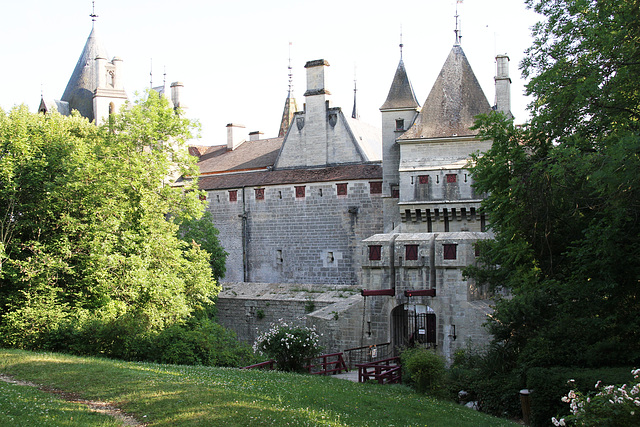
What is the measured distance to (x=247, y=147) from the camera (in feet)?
136

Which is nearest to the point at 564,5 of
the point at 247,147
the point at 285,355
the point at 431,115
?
the point at 285,355

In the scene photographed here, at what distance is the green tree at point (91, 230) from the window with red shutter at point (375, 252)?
5.68 m

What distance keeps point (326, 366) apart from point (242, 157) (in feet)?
→ 74.6

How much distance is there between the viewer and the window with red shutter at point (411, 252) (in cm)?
2025

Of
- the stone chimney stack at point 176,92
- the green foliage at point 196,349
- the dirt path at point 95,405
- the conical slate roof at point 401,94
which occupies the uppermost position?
the stone chimney stack at point 176,92

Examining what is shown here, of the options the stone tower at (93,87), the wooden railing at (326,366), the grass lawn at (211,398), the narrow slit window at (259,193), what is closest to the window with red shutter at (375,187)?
the narrow slit window at (259,193)

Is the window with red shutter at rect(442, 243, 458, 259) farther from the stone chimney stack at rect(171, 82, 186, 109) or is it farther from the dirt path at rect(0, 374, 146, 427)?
the stone chimney stack at rect(171, 82, 186, 109)

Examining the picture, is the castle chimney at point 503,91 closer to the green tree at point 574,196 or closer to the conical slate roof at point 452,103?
the conical slate roof at point 452,103

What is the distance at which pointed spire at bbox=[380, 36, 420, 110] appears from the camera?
2972cm

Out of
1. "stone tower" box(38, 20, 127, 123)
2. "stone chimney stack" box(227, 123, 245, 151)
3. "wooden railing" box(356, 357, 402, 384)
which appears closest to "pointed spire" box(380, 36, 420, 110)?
"stone chimney stack" box(227, 123, 245, 151)

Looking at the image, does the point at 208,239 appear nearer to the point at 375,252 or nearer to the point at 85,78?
the point at 375,252

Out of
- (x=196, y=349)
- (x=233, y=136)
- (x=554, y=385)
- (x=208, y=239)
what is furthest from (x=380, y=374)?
(x=233, y=136)

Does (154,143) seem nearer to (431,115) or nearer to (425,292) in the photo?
(425,292)

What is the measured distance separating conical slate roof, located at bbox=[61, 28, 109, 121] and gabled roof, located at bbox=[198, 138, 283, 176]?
867 centimetres
